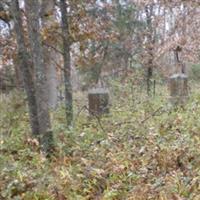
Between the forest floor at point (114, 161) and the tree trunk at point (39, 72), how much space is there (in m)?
0.26

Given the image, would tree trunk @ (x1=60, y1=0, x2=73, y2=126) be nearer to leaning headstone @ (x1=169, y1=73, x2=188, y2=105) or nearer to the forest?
the forest

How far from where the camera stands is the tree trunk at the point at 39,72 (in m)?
8.44

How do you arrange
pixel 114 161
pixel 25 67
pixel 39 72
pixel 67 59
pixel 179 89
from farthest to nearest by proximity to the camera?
pixel 179 89
pixel 67 59
pixel 25 67
pixel 39 72
pixel 114 161

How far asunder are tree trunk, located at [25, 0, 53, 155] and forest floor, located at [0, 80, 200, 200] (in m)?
0.26

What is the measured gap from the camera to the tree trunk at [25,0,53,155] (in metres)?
8.44

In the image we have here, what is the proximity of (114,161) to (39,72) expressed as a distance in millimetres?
2385

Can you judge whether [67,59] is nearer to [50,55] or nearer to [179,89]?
[179,89]

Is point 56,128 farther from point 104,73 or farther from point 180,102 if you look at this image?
point 104,73

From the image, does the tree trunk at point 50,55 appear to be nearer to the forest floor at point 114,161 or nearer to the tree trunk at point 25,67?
the tree trunk at point 25,67

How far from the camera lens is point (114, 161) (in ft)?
23.6

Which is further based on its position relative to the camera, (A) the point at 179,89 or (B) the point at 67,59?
(A) the point at 179,89

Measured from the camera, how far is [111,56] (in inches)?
979

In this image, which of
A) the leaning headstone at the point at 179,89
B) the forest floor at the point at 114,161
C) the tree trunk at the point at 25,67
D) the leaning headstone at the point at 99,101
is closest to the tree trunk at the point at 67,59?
the forest floor at the point at 114,161

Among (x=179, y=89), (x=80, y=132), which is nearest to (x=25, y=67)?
(x=80, y=132)
